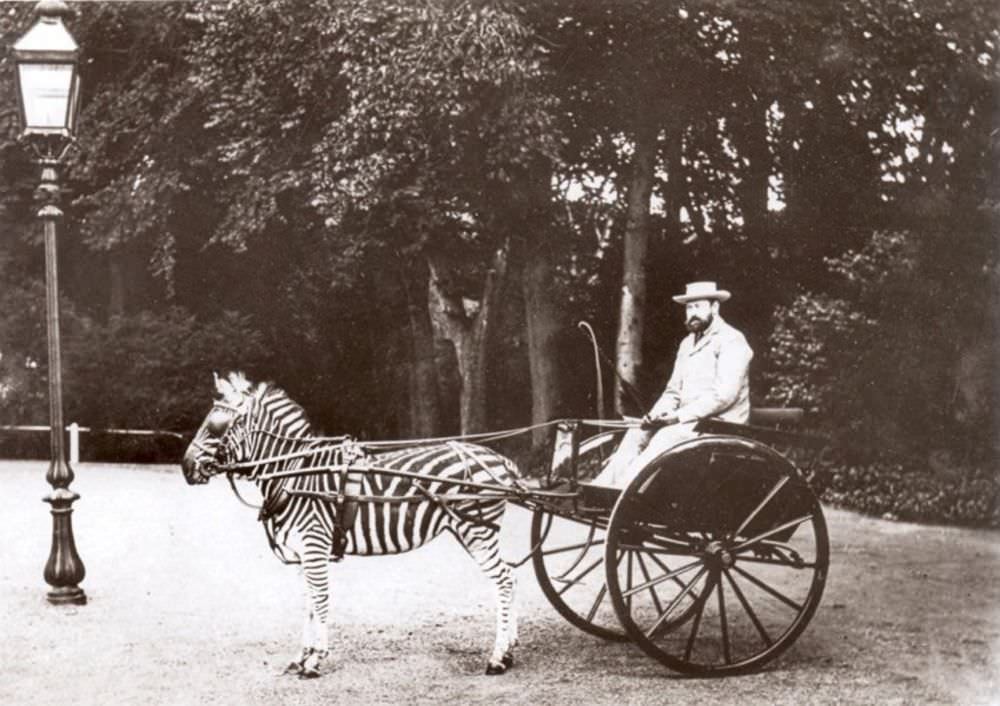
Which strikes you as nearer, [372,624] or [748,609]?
[748,609]

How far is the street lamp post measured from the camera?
21.5 feet

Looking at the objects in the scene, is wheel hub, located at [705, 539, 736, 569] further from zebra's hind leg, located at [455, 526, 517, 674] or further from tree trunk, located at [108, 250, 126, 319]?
tree trunk, located at [108, 250, 126, 319]

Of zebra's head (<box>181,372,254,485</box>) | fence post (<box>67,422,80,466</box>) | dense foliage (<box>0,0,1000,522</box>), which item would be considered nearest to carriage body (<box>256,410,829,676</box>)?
dense foliage (<box>0,0,1000,522</box>)

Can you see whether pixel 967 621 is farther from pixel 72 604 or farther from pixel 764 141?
pixel 72 604

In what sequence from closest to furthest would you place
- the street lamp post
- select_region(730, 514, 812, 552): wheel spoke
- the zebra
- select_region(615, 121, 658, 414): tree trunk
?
the zebra, select_region(730, 514, 812, 552): wheel spoke, select_region(615, 121, 658, 414): tree trunk, the street lamp post

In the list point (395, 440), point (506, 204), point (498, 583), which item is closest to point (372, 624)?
point (498, 583)

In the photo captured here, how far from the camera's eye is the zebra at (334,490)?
609 centimetres

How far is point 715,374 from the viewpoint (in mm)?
6496

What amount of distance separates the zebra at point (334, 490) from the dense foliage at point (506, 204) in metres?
0.17

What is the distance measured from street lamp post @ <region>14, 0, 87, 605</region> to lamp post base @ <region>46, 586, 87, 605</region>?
23mm

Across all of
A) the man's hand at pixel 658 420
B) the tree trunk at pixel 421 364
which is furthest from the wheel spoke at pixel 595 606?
the tree trunk at pixel 421 364

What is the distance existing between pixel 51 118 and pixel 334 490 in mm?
2868

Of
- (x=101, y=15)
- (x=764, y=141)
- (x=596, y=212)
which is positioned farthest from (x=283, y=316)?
(x=764, y=141)

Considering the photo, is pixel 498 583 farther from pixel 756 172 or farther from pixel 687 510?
pixel 756 172
